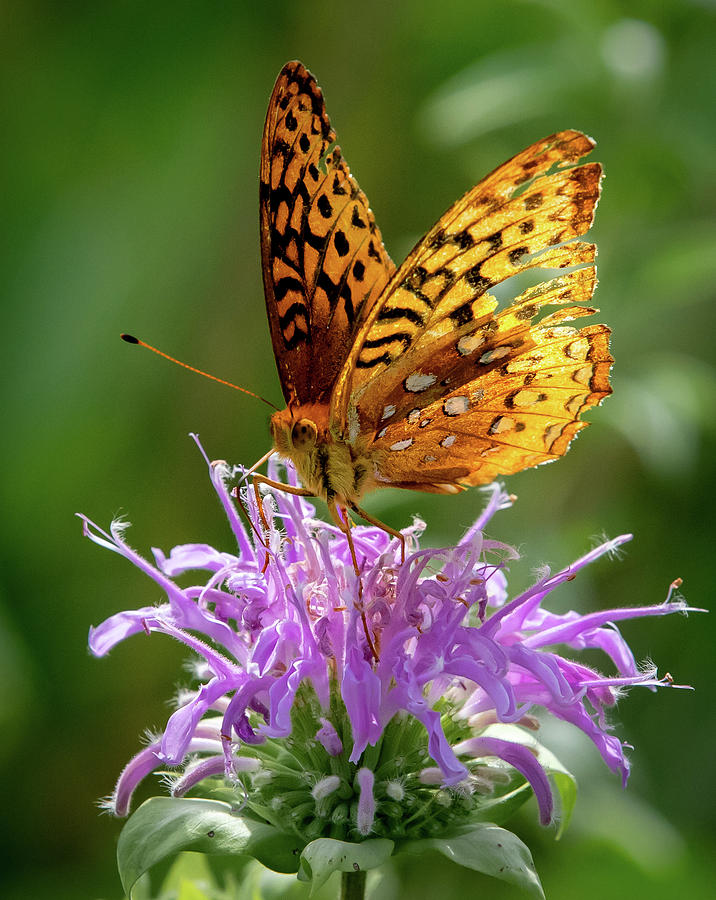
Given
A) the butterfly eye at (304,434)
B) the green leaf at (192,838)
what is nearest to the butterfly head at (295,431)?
the butterfly eye at (304,434)

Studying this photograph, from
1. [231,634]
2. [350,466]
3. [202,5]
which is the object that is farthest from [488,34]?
[231,634]

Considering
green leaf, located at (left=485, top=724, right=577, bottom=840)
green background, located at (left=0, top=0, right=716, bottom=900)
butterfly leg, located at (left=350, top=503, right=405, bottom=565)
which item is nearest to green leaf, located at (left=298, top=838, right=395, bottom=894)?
green leaf, located at (left=485, top=724, right=577, bottom=840)

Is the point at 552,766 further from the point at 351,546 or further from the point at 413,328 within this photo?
the point at 413,328

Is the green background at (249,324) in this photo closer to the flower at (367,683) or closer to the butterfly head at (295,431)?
the flower at (367,683)

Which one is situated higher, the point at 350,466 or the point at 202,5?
the point at 202,5

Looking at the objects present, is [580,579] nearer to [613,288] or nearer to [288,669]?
[613,288]
